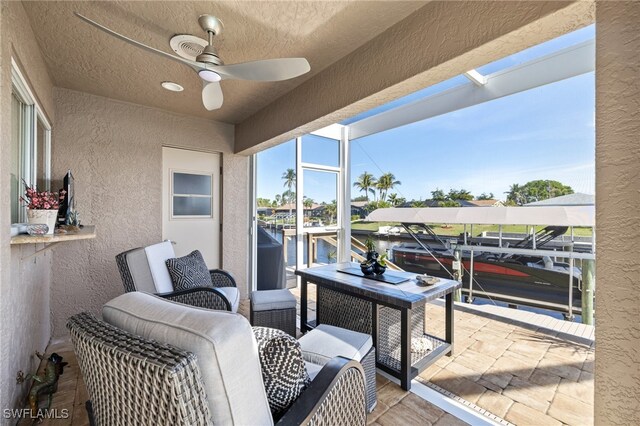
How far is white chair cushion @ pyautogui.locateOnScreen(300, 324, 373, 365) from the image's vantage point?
5.20 ft

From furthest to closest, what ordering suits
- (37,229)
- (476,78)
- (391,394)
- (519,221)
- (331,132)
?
(331,132) → (519,221) → (476,78) → (391,394) → (37,229)

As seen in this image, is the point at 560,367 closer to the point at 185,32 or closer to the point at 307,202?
the point at 307,202

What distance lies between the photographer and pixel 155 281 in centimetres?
249

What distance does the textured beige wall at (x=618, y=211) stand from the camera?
936 mm

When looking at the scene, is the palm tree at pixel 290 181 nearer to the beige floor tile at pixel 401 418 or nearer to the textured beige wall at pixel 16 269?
the textured beige wall at pixel 16 269

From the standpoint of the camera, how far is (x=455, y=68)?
1.62 meters

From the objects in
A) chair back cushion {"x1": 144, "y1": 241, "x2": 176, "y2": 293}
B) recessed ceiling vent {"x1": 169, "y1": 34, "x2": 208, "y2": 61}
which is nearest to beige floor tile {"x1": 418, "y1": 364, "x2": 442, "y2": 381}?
chair back cushion {"x1": 144, "y1": 241, "x2": 176, "y2": 293}

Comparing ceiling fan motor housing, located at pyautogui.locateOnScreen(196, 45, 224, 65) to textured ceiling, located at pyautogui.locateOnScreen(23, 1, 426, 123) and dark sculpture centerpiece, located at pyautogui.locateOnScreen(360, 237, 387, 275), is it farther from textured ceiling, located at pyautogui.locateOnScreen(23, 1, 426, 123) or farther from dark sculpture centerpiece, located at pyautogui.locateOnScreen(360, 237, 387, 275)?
dark sculpture centerpiece, located at pyautogui.locateOnScreen(360, 237, 387, 275)

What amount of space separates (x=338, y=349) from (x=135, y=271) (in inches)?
73.8

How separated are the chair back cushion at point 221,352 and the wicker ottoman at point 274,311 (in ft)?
5.56

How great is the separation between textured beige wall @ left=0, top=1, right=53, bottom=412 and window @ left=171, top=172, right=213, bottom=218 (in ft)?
4.33

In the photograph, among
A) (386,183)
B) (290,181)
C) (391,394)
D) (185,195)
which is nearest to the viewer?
(391,394)

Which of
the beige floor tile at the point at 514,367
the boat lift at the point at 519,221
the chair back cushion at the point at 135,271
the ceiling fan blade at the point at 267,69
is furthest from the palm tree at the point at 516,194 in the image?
the chair back cushion at the point at 135,271

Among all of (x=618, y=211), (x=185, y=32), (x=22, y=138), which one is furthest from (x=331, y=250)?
(x=618, y=211)
